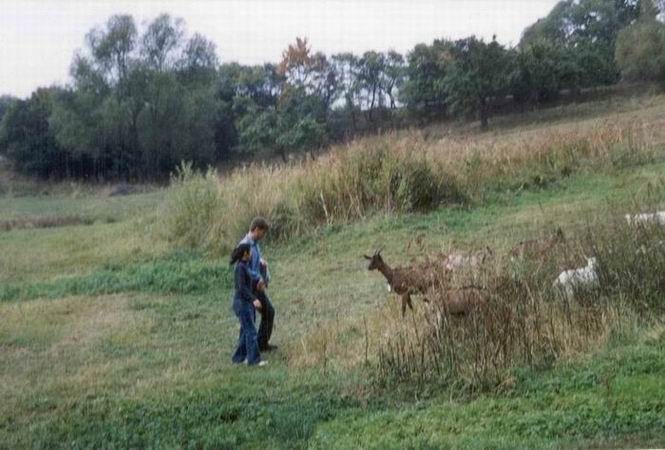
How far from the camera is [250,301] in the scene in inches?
370

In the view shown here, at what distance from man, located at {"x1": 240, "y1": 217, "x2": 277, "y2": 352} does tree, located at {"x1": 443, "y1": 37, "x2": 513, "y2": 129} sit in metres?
33.7

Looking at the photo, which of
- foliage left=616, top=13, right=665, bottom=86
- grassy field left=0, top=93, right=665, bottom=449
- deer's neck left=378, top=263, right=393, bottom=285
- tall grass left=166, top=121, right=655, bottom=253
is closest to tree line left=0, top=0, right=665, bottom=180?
foliage left=616, top=13, right=665, bottom=86

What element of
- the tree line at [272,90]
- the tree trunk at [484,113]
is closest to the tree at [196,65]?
the tree line at [272,90]

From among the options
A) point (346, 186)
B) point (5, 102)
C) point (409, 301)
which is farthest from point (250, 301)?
point (5, 102)

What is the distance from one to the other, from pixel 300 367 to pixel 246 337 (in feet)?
3.01

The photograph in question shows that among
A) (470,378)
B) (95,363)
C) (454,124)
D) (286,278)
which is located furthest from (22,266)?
(454,124)

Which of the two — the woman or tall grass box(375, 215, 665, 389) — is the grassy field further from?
the woman

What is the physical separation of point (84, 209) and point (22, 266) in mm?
17256

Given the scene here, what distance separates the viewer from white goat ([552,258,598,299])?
8594 mm

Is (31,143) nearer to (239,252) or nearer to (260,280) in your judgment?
(260,280)

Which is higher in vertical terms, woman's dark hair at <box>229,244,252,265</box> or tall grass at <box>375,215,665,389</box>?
woman's dark hair at <box>229,244,252,265</box>

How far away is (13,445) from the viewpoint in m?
6.98

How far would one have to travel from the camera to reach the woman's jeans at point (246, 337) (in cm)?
920

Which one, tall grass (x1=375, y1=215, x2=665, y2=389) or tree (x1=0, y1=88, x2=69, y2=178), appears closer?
tall grass (x1=375, y1=215, x2=665, y2=389)
